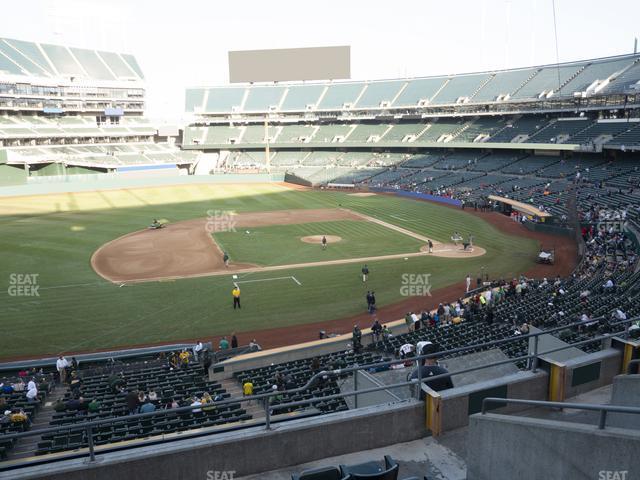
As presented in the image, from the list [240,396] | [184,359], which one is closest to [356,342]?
[240,396]

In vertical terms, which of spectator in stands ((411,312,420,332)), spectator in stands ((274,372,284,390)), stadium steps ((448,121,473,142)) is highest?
stadium steps ((448,121,473,142))

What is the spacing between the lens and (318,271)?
31172 mm

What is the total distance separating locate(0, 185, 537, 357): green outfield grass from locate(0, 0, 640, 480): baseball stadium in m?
0.19

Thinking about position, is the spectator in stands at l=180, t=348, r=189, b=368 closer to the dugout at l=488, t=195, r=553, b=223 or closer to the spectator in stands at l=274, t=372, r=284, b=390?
the spectator in stands at l=274, t=372, r=284, b=390

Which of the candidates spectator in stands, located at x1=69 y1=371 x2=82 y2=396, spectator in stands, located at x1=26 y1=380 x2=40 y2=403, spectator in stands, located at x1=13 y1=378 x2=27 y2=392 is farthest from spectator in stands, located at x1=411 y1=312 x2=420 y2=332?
spectator in stands, located at x1=13 y1=378 x2=27 y2=392

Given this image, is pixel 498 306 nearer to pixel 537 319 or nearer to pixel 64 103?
pixel 537 319

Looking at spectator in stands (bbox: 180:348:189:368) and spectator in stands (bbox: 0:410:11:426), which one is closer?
spectator in stands (bbox: 0:410:11:426)

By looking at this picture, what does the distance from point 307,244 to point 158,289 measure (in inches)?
519

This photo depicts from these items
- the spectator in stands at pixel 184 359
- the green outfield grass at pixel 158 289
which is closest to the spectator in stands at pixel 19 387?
the green outfield grass at pixel 158 289

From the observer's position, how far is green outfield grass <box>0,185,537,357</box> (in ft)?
73.3

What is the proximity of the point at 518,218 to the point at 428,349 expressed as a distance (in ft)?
138

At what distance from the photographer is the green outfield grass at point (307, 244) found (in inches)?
1367

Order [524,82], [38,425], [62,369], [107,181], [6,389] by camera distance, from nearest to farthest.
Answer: [38,425]
[6,389]
[62,369]
[107,181]
[524,82]

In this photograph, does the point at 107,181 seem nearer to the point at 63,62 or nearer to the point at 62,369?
the point at 63,62
